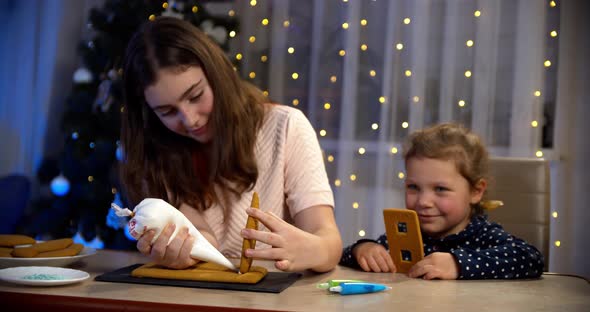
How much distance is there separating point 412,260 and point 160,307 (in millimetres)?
631

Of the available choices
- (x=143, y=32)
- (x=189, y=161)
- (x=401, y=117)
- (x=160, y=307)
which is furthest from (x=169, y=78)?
(x=401, y=117)

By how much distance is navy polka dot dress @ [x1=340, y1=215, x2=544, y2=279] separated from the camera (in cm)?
133

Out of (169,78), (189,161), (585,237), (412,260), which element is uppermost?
(169,78)

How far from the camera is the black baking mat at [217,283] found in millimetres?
1097

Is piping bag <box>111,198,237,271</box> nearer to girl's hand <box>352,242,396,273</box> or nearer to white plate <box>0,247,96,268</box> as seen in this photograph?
white plate <box>0,247,96,268</box>

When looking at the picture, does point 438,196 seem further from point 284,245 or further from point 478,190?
point 284,245

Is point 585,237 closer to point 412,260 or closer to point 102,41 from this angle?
point 412,260

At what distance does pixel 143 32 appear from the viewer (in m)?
1.54

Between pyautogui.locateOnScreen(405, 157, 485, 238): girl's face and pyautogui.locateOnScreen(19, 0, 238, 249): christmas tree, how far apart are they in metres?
1.74

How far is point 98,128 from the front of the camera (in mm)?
3307

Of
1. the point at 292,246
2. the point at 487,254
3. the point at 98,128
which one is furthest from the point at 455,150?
the point at 98,128

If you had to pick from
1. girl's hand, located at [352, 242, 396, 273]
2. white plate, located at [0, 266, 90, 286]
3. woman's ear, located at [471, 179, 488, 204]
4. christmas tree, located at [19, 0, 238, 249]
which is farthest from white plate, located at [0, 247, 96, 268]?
christmas tree, located at [19, 0, 238, 249]

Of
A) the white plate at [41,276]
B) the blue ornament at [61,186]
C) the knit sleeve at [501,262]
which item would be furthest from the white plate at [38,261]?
the blue ornament at [61,186]

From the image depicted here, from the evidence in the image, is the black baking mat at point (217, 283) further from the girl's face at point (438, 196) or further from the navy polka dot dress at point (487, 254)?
the girl's face at point (438, 196)
